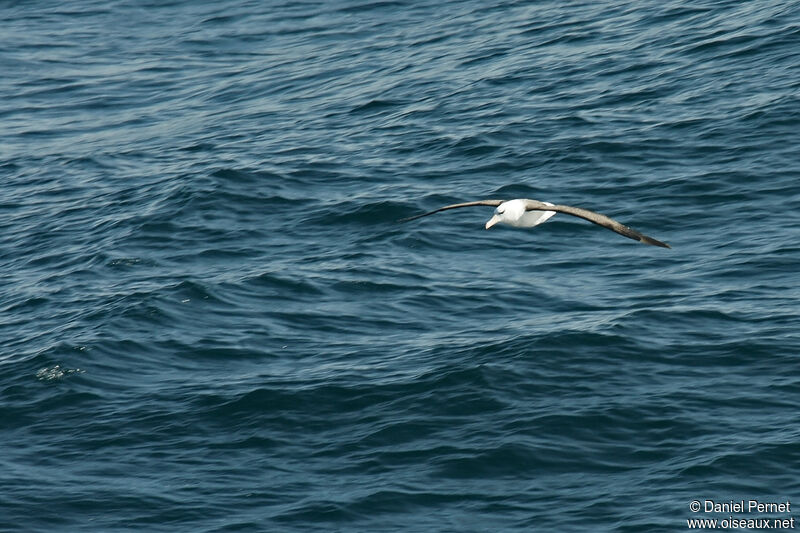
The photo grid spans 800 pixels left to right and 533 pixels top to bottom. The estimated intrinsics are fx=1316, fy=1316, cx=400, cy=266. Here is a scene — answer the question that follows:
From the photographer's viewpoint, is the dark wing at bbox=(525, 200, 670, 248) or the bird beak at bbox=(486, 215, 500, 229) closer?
the dark wing at bbox=(525, 200, 670, 248)

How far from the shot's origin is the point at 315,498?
21.3 metres

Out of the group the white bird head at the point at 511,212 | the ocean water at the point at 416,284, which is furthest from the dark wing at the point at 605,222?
the ocean water at the point at 416,284

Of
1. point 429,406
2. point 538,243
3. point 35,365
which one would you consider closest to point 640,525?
point 429,406

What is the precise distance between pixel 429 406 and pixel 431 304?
12.8 feet

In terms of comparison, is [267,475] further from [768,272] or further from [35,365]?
[768,272]

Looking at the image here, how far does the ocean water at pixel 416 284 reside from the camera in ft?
70.8

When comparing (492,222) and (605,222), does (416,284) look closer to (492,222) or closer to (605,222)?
(492,222)

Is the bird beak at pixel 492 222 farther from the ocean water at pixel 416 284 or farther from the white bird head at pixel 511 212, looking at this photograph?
the ocean water at pixel 416 284

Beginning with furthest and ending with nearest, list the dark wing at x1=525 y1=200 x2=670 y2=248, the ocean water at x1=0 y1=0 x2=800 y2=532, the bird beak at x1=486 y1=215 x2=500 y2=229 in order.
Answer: the ocean water at x1=0 y1=0 x2=800 y2=532 → the bird beak at x1=486 y1=215 x2=500 y2=229 → the dark wing at x1=525 y1=200 x2=670 y2=248

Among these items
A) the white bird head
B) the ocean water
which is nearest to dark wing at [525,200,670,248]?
the white bird head

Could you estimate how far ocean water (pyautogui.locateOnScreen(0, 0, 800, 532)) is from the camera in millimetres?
21594

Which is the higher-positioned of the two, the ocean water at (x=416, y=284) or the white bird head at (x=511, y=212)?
the white bird head at (x=511, y=212)

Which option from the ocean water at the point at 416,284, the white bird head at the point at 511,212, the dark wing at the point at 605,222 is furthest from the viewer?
the ocean water at the point at 416,284

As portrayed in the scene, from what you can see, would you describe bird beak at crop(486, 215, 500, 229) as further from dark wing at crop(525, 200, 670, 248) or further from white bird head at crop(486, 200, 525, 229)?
dark wing at crop(525, 200, 670, 248)
